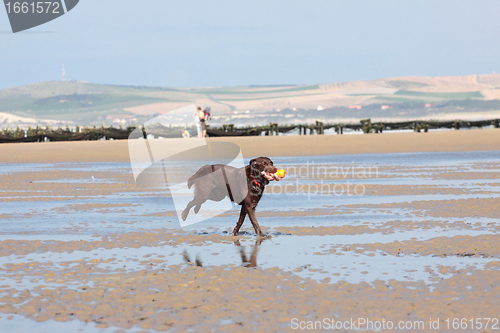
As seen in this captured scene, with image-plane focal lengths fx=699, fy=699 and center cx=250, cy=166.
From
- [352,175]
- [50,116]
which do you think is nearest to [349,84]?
[50,116]

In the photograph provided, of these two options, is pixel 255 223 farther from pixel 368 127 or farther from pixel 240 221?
pixel 368 127

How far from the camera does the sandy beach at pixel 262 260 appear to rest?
241 inches

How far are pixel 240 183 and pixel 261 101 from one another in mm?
149165

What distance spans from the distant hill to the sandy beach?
113799mm

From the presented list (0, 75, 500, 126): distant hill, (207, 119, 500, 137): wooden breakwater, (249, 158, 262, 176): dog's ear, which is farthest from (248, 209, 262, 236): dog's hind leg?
(0, 75, 500, 126): distant hill

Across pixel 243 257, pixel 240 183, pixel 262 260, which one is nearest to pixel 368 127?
pixel 240 183

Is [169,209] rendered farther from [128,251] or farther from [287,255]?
[287,255]

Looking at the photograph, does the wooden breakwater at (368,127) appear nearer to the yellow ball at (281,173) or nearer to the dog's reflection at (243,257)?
the yellow ball at (281,173)

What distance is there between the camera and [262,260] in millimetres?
8539

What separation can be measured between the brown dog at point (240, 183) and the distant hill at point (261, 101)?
386ft

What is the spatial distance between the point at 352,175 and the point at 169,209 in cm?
861

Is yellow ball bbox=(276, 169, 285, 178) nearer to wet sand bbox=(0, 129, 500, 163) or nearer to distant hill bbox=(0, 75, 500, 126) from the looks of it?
wet sand bbox=(0, 129, 500, 163)

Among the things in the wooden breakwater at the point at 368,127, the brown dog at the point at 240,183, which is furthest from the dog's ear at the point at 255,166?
the wooden breakwater at the point at 368,127

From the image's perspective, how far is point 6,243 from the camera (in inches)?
387
